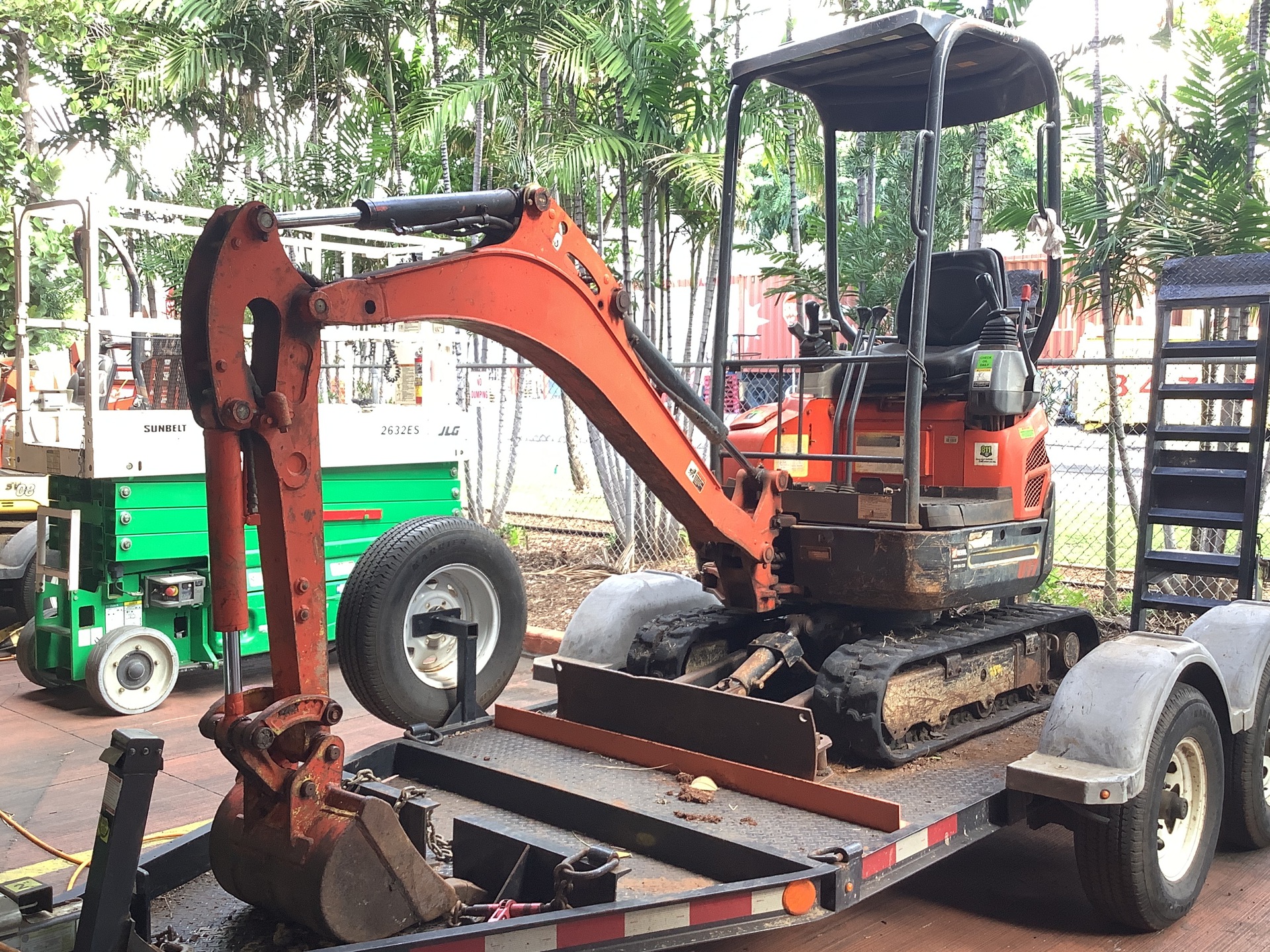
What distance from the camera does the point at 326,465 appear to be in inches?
329

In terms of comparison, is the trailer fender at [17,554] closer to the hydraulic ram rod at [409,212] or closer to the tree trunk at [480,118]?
the tree trunk at [480,118]

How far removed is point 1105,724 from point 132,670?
19.3 ft

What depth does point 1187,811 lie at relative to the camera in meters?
4.59

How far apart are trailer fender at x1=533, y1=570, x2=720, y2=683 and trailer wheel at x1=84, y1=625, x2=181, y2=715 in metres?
3.29

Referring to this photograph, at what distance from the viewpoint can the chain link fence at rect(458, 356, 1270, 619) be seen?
8516 millimetres

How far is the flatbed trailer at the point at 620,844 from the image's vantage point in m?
3.46

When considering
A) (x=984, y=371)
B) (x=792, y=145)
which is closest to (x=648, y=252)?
(x=792, y=145)

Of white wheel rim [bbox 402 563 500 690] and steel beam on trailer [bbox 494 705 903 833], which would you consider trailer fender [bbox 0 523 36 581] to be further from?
steel beam on trailer [bbox 494 705 903 833]

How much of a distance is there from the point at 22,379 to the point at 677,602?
4770 millimetres

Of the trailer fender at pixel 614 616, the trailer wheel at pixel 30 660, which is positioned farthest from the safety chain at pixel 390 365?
the trailer fender at pixel 614 616

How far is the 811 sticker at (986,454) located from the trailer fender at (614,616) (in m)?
1.42

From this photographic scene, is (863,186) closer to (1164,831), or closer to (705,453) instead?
(705,453)

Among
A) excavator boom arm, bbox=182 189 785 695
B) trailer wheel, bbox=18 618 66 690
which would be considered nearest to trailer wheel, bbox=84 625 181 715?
trailer wheel, bbox=18 618 66 690

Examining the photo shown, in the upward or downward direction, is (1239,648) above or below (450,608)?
below
